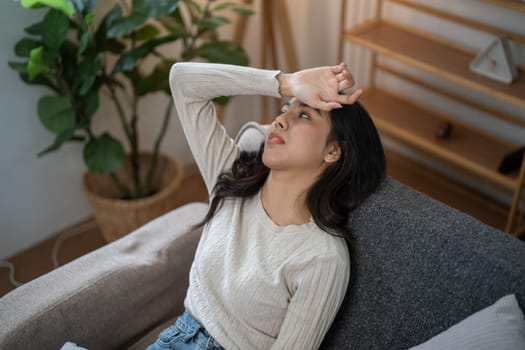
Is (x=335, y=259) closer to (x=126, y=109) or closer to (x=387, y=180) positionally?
(x=387, y=180)

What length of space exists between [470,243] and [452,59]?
1219 millimetres

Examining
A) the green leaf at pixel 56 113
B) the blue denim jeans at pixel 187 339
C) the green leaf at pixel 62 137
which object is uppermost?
the green leaf at pixel 56 113

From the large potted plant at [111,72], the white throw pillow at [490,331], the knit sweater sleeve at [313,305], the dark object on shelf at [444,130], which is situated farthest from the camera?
the dark object on shelf at [444,130]

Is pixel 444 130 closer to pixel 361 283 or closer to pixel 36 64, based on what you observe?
pixel 361 283

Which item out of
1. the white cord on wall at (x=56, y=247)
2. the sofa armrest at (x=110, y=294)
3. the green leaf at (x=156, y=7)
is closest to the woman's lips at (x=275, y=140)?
the sofa armrest at (x=110, y=294)

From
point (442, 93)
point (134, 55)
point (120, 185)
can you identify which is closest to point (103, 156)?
point (120, 185)

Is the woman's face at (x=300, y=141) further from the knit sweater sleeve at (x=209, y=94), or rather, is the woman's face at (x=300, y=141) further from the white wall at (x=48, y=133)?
the white wall at (x=48, y=133)

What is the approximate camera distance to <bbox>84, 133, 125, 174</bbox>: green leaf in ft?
7.21

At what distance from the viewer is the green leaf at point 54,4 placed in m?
1.89

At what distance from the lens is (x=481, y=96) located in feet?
8.33

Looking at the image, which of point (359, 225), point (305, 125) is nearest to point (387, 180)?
point (359, 225)

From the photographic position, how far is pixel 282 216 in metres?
1.53

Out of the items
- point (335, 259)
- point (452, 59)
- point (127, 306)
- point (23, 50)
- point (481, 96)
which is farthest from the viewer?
point (481, 96)

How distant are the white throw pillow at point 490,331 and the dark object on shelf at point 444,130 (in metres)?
1.32
